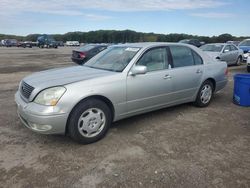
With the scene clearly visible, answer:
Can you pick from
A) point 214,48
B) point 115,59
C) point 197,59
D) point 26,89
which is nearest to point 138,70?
point 115,59

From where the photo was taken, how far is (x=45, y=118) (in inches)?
143

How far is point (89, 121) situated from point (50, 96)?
72 centimetres

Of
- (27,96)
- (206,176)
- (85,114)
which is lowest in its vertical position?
(206,176)

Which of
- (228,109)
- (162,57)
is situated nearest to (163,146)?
(162,57)

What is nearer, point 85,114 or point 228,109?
point 85,114

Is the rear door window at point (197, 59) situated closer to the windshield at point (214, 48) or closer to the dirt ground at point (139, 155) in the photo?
the dirt ground at point (139, 155)

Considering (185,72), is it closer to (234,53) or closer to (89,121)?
(89,121)

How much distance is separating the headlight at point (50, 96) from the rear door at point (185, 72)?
7.54ft

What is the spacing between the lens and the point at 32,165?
343cm

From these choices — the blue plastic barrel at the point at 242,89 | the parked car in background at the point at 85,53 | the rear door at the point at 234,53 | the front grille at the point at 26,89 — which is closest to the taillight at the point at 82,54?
the parked car in background at the point at 85,53

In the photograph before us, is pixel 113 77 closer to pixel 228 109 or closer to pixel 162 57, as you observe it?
pixel 162 57

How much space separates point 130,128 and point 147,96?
0.67 m

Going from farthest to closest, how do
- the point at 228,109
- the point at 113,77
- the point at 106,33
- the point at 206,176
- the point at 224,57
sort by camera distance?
the point at 106,33 < the point at 224,57 < the point at 228,109 < the point at 113,77 < the point at 206,176

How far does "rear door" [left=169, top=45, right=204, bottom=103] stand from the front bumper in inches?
94.4
